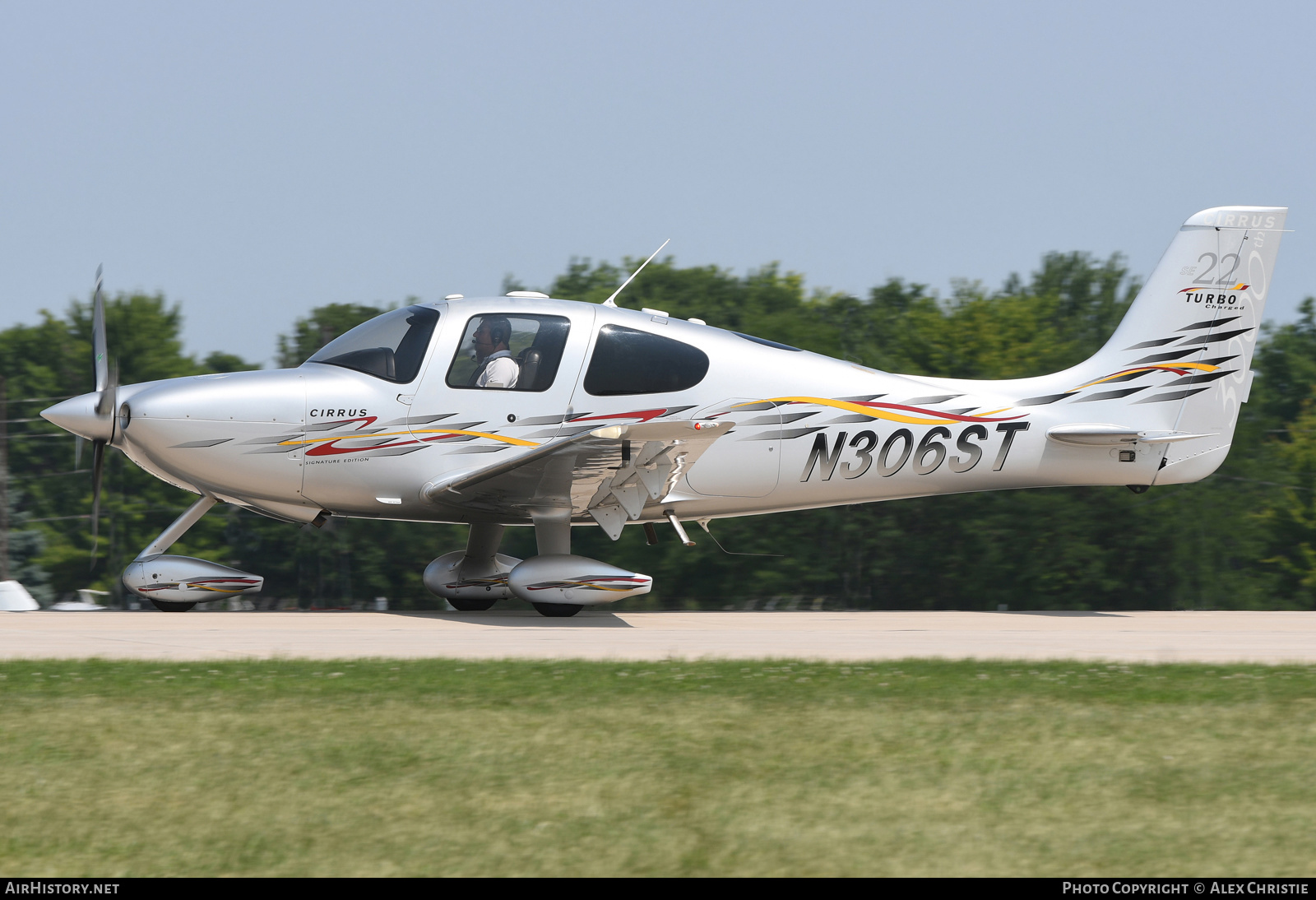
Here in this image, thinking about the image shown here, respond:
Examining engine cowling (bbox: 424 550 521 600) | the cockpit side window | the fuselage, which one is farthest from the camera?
engine cowling (bbox: 424 550 521 600)

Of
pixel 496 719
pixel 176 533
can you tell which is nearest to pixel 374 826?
pixel 496 719

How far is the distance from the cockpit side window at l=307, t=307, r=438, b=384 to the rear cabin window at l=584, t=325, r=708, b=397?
4.55ft

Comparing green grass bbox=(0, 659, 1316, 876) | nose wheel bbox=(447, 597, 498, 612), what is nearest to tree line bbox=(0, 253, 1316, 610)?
nose wheel bbox=(447, 597, 498, 612)

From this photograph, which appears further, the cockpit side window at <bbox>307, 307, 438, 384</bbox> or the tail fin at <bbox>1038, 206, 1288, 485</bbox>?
the tail fin at <bbox>1038, 206, 1288, 485</bbox>

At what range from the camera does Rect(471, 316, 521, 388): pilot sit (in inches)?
397

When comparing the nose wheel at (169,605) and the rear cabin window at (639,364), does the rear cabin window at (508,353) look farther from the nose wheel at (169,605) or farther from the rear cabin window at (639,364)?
the nose wheel at (169,605)

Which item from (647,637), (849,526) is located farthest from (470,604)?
(849,526)

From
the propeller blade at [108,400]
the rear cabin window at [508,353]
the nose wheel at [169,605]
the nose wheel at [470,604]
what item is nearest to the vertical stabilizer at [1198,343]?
the rear cabin window at [508,353]

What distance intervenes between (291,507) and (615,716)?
593 centimetres

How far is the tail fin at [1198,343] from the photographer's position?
37.8ft

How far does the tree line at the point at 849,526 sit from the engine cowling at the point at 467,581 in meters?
7.01

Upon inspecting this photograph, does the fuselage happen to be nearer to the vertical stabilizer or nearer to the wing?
the wing
